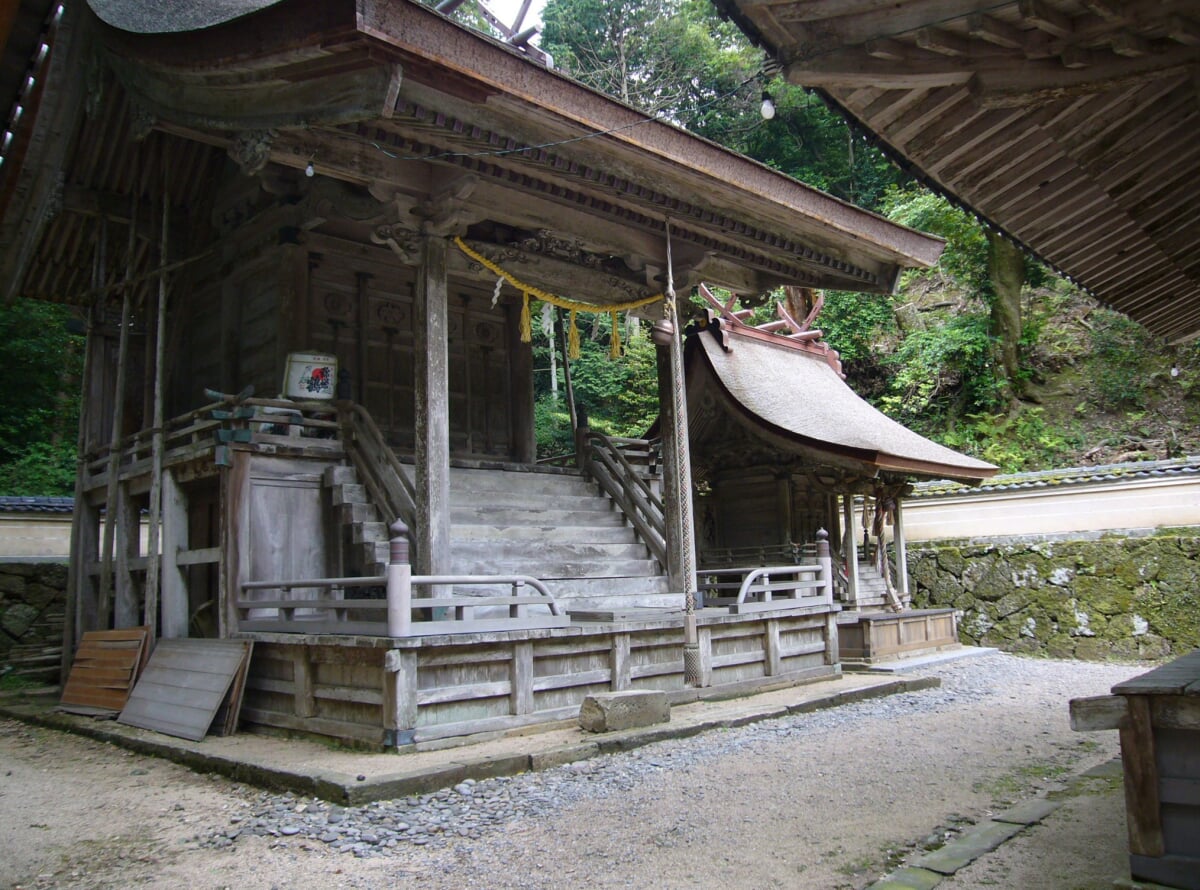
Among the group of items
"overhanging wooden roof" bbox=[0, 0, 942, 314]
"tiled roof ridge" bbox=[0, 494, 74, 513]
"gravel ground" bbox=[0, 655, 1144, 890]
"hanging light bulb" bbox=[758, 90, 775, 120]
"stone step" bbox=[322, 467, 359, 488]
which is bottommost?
"gravel ground" bbox=[0, 655, 1144, 890]

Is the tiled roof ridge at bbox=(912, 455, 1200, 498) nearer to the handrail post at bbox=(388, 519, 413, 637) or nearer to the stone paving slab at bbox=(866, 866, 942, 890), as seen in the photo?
the handrail post at bbox=(388, 519, 413, 637)

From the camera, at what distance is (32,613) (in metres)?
13.2

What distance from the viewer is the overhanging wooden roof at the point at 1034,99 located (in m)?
2.88

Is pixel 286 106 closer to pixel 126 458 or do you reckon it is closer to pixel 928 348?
pixel 126 458

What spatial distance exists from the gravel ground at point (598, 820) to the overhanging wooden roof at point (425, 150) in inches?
192

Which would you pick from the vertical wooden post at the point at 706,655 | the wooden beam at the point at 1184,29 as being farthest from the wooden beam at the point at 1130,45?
the vertical wooden post at the point at 706,655

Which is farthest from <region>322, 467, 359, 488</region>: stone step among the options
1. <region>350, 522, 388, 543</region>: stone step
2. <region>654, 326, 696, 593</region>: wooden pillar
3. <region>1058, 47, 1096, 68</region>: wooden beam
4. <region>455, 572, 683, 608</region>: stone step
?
<region>1058, 47, 1096, 68</region>: wooden beam

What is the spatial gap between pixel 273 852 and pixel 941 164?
15.6 ft

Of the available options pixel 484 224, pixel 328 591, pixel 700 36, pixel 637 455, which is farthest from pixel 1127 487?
pixel 700 36

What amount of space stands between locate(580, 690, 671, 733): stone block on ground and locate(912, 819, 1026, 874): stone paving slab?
2.96m

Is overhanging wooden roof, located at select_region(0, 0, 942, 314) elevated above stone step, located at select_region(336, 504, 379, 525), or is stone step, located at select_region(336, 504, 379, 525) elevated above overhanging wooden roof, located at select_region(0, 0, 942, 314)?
overhanging wooden roof, located at select_region(0, 0, 942, 314)

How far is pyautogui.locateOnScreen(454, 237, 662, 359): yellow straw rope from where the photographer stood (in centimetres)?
903

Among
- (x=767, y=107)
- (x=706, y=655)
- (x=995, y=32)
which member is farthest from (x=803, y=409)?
(x=995, y=32)

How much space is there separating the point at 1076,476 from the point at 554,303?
10.1 meters
